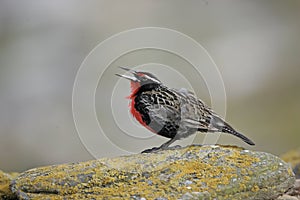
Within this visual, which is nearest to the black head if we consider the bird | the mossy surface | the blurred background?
the bird

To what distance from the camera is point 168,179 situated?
748 cm

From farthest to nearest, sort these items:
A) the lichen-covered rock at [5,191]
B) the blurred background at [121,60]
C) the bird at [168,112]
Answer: the blurred background at [121,60]
the bird at [168,112]
the lichen-covered rock at [5,191]

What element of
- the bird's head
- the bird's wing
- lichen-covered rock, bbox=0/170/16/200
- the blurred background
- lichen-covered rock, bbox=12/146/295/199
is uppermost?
the blurred background

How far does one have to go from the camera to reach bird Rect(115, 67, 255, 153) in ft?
28.1

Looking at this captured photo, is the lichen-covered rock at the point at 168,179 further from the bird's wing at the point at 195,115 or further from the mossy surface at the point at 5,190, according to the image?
the bird's wing at the point at 195,115

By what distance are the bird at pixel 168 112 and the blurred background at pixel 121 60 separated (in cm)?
1008

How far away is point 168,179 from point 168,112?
4.43ft

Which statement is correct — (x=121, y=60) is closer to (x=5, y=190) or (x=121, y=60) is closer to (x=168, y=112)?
(x=168, y=112)

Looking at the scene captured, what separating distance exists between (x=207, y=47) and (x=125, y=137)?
13.4 meters

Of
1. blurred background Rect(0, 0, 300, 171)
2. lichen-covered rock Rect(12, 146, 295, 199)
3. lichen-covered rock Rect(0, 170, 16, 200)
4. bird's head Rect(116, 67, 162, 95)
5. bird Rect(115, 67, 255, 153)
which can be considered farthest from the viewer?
blurred background Rect(0, 0, 300, 171)

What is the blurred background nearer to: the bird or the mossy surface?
the bird

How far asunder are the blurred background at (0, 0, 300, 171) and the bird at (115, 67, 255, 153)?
10077 mm

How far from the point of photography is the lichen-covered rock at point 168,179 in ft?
24.0

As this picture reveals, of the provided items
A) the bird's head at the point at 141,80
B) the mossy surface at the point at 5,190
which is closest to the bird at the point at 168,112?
the bird's head at the point at 141,80
